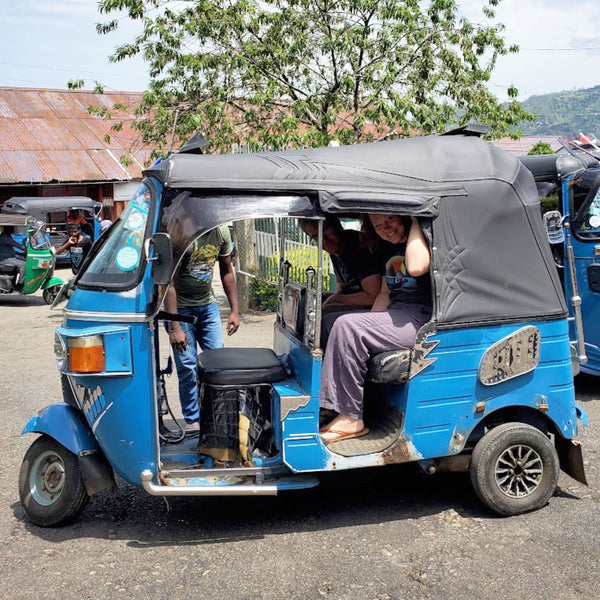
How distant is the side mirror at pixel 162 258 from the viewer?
161 inches

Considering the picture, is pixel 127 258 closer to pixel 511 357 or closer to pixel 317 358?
pixel 317 358

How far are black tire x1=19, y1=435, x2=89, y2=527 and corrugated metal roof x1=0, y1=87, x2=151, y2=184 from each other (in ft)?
61.4

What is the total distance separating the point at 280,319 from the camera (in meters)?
5.53

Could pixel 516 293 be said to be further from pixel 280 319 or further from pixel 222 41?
pixel 222 41

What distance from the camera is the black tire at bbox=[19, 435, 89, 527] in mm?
4520

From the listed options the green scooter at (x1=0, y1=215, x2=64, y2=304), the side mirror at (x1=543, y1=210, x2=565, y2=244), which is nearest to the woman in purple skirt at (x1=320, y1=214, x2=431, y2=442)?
the side mirror at (x1=543, y1=210, x2=565, y2=244)

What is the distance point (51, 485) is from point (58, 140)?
2307 centimetres

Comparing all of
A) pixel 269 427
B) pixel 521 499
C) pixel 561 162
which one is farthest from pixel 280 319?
pixel 561 162

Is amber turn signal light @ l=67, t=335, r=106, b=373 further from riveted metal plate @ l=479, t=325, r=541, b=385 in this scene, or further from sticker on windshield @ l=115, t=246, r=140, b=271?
riveted metal plate @ l=479, t=325, r=541, b=385

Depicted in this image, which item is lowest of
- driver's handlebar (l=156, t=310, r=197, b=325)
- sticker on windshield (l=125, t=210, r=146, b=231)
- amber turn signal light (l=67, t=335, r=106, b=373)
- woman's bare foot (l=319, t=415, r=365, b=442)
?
woman's bare foot (l=319, t=415, r=365, b=442)

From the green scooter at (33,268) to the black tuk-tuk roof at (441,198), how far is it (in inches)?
457

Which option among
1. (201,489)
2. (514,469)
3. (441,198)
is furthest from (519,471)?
(201,489)

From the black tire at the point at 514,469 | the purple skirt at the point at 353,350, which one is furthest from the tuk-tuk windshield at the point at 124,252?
the black tire at the point at 514,469

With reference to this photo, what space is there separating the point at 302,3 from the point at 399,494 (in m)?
7.89
